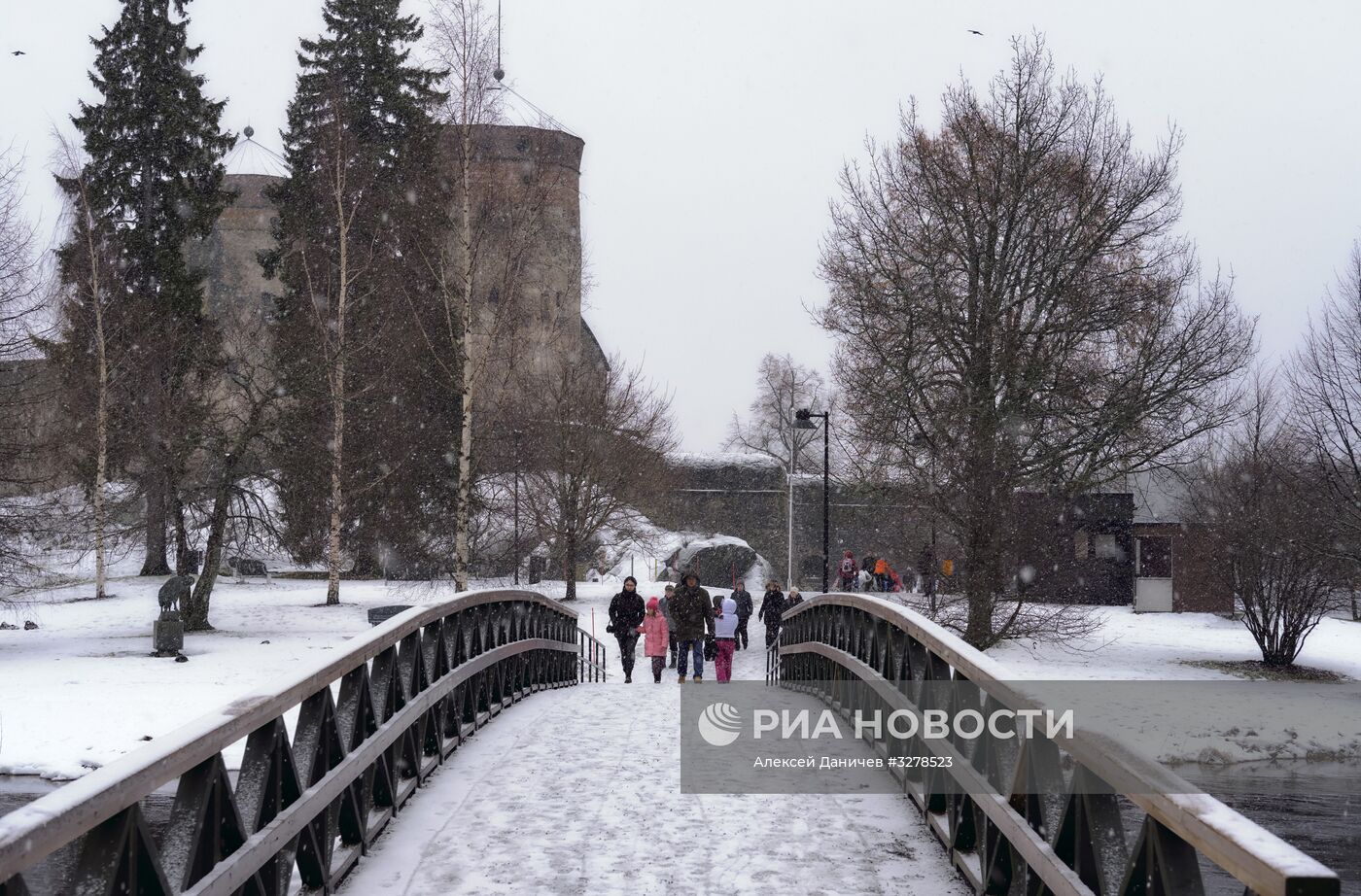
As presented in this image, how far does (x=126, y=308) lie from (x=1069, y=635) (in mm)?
22959

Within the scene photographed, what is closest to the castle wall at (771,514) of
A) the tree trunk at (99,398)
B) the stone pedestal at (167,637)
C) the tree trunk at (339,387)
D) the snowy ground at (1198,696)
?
the tree trunk at (339,387)

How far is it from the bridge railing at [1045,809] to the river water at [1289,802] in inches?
152

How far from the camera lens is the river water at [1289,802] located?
39.5 ft

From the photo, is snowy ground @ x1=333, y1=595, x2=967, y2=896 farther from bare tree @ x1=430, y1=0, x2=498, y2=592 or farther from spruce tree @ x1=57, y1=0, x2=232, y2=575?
spruce tree @ x1=57, y1=0, x2=232, y2=575

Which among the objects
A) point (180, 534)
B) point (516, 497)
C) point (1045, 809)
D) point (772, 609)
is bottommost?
point (772, 609)

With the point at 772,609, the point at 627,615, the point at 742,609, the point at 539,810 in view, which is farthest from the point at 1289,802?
the point at 742,609

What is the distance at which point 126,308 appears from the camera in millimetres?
32562

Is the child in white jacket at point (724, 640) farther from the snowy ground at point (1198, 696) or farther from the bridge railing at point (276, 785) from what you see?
the bridge railing at point (276, 785)

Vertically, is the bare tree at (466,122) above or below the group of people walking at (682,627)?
above

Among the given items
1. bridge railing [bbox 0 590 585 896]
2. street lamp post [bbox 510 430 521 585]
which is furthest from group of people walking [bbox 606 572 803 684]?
street lamp post [bbox 510 430 521 585]

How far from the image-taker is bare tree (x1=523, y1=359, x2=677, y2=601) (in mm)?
38188

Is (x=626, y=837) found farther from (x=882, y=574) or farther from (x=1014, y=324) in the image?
(x=882, y=574)

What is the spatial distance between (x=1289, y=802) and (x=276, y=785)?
1435 centimetres

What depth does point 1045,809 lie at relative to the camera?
191 inches
